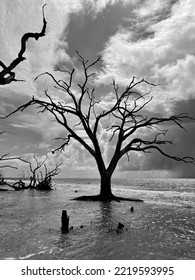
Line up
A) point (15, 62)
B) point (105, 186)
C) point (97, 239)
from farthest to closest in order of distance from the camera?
point (105, 186) < point (97, 239) < point (15, 62)

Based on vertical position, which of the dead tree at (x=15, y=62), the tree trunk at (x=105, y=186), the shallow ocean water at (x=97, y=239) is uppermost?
the dead tree at (x=15, y=62)

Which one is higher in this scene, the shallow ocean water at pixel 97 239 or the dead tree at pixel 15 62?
the dead tree at pixel 15 62

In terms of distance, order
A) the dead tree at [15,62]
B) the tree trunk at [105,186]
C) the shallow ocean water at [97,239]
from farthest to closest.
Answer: the tree trunk at [105,186]
the shallow ocean water at [97,239]
the dead tree at [15,62]

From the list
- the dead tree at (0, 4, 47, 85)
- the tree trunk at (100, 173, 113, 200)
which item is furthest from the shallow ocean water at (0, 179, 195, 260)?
the tree trunk at (100, 173, 113, 200)

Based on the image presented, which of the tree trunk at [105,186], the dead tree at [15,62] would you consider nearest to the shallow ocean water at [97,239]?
the dead tree at [15,62]

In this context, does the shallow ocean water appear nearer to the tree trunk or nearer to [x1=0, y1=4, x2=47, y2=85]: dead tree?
[x1=0, y1=4, x2=47, y2=85]: dead tree

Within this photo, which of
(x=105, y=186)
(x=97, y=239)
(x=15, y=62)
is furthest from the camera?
(x=105, y=186)

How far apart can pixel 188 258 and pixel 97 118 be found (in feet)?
45.5

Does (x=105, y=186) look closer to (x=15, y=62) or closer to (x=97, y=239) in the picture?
(x=97, y=239)

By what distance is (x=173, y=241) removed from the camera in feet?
25.6

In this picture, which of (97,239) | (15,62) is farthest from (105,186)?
(15,62)

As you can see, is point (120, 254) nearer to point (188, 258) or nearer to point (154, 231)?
point (188, 258)

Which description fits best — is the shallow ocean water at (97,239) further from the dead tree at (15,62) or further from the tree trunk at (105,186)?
the tree trunk at (105,186)
